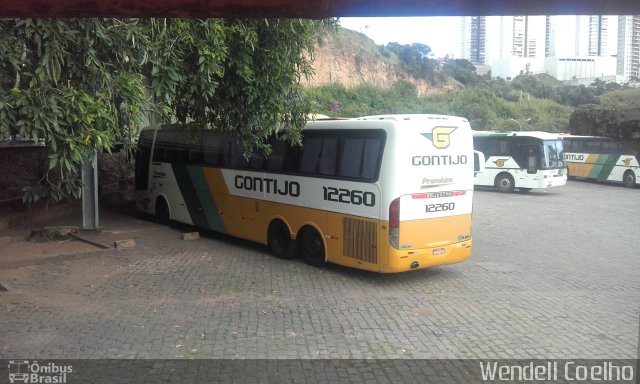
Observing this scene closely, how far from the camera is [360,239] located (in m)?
8.66

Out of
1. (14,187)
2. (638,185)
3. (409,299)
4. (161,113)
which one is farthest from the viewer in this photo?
(638,185)

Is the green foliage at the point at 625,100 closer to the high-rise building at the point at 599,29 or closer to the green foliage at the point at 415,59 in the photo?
the high-rise building at the point at 599,29

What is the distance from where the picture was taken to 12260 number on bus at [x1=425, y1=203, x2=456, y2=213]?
8555mm

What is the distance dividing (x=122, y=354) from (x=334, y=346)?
85.1 inches

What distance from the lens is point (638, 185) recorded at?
90.2 ft

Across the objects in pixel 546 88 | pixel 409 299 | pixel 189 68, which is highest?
pixel 546 88

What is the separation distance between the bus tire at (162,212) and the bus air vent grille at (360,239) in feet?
21.7

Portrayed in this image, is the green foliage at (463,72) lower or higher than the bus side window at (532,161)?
higher

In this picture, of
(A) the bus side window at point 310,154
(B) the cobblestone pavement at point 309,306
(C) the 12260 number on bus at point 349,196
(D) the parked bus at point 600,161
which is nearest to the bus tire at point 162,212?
(B) the cobblestone pavement at point 309,306

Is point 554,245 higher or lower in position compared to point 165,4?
lower

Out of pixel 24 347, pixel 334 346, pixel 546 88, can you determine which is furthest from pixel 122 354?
pixel 546 88

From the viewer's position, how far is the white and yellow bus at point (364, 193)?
829cm

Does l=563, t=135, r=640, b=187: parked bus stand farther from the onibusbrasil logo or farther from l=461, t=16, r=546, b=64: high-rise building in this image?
the onibusbrasil logo

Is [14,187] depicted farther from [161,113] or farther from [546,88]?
[546,88]
